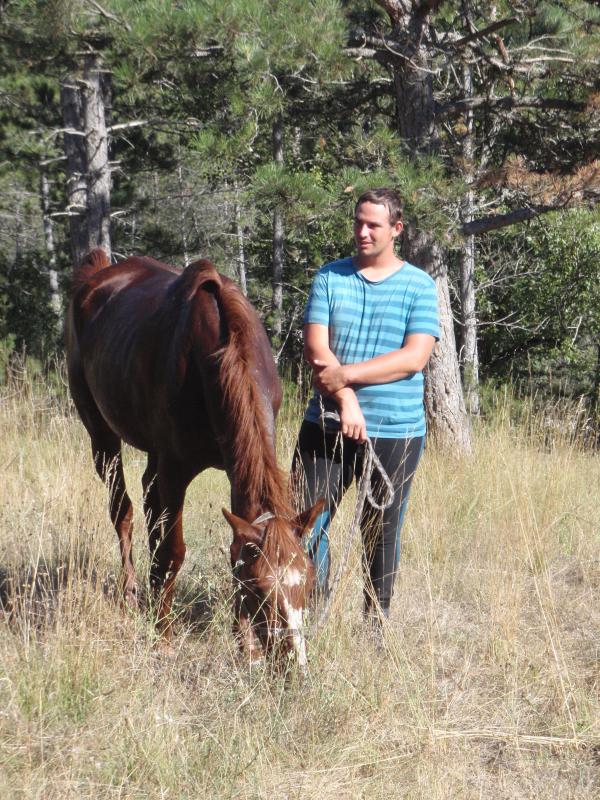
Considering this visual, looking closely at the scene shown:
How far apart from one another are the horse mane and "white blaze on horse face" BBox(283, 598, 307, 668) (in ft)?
1.17

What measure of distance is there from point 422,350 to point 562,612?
1.70 m

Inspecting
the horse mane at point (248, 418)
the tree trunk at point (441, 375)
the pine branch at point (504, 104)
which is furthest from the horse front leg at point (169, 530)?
the pine branch at point (504, 104)

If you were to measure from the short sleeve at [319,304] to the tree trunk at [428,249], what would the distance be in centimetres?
386

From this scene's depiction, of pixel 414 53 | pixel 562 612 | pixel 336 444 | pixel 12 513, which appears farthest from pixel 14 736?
pixel 414 53

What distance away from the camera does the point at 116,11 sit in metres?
6.07

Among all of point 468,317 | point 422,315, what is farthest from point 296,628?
point 468,317

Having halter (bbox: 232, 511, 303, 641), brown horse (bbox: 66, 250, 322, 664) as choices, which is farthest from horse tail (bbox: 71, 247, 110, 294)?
halter (bbox: 232, 511, 303, 641)

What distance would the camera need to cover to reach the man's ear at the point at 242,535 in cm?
301

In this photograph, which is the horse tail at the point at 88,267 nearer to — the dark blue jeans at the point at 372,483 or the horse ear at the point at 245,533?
the dark blue jeans at the point at 372,483

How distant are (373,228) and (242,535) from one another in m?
1.37

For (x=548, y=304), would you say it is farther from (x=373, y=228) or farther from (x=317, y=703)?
(x=317, y=703)

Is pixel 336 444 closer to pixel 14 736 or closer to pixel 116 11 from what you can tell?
pixel 14 736

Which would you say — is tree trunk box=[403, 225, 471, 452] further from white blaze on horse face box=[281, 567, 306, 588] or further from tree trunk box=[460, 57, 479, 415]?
white blaze on horse face box=[281, 567, 306, 588]

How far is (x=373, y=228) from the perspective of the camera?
11.6ft
